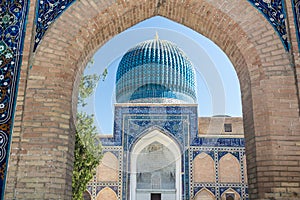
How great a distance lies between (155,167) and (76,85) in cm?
1258

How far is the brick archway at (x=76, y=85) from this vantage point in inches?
138

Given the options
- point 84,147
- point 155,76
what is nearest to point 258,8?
point 84,147

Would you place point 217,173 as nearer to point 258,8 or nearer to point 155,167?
point 155,167

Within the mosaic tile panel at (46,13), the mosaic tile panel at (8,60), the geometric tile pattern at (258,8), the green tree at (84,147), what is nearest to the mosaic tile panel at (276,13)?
the geometric tile pattern at (258,8)

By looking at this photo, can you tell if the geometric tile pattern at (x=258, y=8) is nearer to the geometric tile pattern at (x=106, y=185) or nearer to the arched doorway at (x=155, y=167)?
the geometric tile pattern at (x=106, y=185)

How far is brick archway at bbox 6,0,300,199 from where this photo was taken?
3494mm

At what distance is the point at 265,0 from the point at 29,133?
3065mm

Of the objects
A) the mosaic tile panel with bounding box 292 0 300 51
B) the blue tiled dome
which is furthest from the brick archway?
the blue tiled dome

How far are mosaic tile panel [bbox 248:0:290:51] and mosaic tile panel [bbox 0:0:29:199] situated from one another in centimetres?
271

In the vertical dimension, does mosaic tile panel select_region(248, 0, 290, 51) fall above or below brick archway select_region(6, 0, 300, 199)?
above

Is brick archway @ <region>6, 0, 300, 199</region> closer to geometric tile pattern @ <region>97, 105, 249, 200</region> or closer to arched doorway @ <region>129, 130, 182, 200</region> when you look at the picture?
geometric tile pattern @ <region>97, 105, 249, 200</region>

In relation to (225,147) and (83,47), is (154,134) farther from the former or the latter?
(83,47)

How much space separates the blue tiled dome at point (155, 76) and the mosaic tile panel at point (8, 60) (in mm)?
11511

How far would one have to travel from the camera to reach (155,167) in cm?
1625
